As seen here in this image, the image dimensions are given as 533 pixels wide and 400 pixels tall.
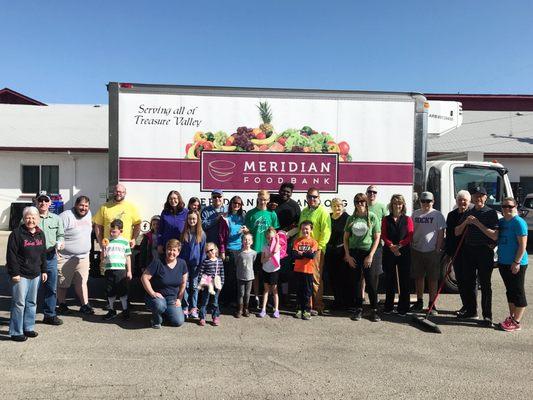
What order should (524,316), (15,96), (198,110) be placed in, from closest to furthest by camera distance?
(524,316) < (198,110) < (15,96)

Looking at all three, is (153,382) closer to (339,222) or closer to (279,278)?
(279,278)

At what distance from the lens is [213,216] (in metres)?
6.15

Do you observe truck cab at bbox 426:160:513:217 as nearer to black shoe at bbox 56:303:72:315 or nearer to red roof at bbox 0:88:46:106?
black shoe at bbox 56:303:72:315

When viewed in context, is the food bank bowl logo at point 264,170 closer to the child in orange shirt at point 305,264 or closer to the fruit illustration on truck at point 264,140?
the fruit illustration on truck at point 264,140

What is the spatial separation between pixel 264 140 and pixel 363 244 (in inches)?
85.8

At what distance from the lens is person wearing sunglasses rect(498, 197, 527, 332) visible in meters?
5.39

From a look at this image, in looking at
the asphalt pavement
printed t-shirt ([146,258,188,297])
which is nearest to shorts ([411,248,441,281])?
the asphalt pavement

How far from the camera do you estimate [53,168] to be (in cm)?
1736

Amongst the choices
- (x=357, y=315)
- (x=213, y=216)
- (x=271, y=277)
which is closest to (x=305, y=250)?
(x=271, y=277)

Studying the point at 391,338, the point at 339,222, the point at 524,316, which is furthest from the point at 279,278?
the point at 524,316

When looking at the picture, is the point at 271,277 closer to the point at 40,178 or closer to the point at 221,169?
the point at 221,169

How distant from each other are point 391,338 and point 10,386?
3999 mm

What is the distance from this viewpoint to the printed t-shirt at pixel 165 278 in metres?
5.51

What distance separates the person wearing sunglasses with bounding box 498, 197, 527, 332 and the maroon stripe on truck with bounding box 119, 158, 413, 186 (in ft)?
5.36
